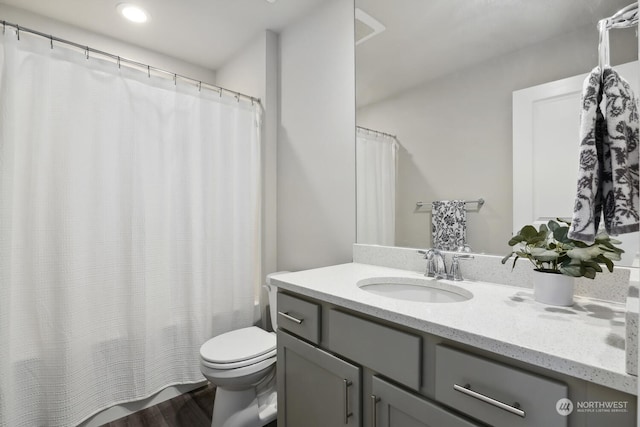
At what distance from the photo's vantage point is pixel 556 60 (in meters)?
1.04

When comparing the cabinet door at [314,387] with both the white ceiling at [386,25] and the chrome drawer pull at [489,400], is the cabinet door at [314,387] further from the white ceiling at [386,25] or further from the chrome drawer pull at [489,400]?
the white ceiling at [386,25]

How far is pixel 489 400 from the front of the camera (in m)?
0.64

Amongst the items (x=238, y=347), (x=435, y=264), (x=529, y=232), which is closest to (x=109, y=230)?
(x=238, y=347)

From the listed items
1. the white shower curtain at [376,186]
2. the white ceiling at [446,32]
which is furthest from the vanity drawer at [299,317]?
the white ceiling at [446,32]

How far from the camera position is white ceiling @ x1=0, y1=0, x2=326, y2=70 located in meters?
1.84

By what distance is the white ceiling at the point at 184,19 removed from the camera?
6.05 feet

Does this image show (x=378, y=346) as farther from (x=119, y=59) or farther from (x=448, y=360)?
(x=119, y=59)

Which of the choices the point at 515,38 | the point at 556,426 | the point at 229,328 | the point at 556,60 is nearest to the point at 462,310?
the point at 556,426

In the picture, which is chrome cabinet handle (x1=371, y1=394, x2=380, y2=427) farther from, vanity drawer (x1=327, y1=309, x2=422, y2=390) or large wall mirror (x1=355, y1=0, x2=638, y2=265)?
large wall mirror (x1=355, y1=0, x2=638, y2=265)

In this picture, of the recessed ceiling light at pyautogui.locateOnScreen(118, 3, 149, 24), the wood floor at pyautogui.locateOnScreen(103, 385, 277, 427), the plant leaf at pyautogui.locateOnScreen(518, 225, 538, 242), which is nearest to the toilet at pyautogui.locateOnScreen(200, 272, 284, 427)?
the wood floor at pyautogui.locateOnScreen(103, 385, 277, 427)

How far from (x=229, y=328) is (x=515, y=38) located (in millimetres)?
2223

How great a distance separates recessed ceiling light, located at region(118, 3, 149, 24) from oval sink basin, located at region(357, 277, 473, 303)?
2.22m

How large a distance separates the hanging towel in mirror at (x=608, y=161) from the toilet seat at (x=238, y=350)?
4.65 ft

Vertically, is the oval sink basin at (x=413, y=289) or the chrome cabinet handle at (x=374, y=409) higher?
the oval sink basin at (x=413, y=289)
